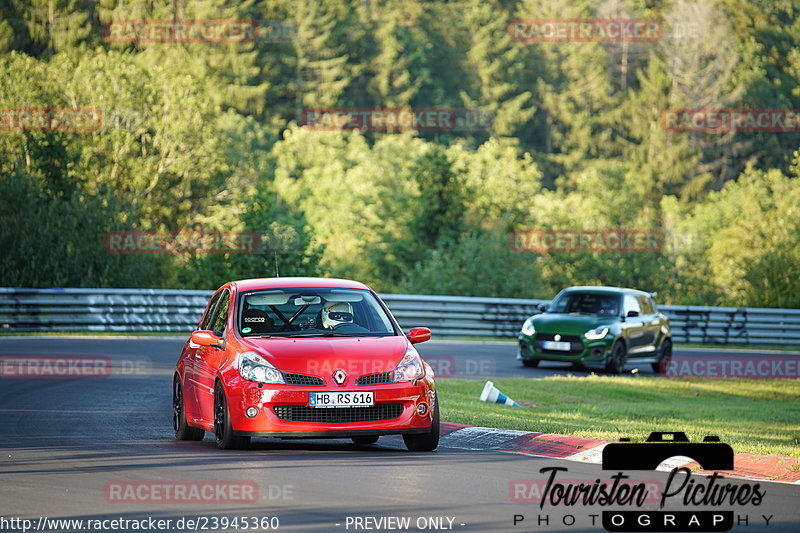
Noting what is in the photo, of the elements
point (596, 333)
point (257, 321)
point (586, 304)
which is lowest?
point (596, 333)

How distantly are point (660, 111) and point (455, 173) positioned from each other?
40.5m

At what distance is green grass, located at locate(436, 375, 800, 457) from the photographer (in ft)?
50.0

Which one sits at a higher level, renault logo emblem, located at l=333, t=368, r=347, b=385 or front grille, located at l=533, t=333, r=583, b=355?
renault logo emblem, located at l=333, t=368, r=347, b=385

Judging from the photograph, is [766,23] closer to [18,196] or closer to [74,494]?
[18,196]

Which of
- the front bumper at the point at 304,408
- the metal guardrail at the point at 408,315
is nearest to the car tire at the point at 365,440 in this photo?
the front bumper at the point at 304,408

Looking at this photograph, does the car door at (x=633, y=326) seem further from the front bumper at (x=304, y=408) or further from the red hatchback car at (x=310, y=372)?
the front bumper at (x=304, y=408)

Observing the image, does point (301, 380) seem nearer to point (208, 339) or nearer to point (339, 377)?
point (339, 377)

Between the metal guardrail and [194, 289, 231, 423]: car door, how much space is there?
20.1 meters

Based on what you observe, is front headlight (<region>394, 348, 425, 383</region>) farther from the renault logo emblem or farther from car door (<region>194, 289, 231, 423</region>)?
car door (<region>194, 289, 231, 423</region>)

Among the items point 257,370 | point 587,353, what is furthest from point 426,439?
point 587,353

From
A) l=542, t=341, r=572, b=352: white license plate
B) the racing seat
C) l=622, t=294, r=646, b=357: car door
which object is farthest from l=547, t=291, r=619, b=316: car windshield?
the racing seat

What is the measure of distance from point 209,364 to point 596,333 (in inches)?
562

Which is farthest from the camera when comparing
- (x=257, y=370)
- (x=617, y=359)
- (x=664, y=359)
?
(x=664, y=359)

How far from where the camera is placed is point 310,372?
12.2 m
